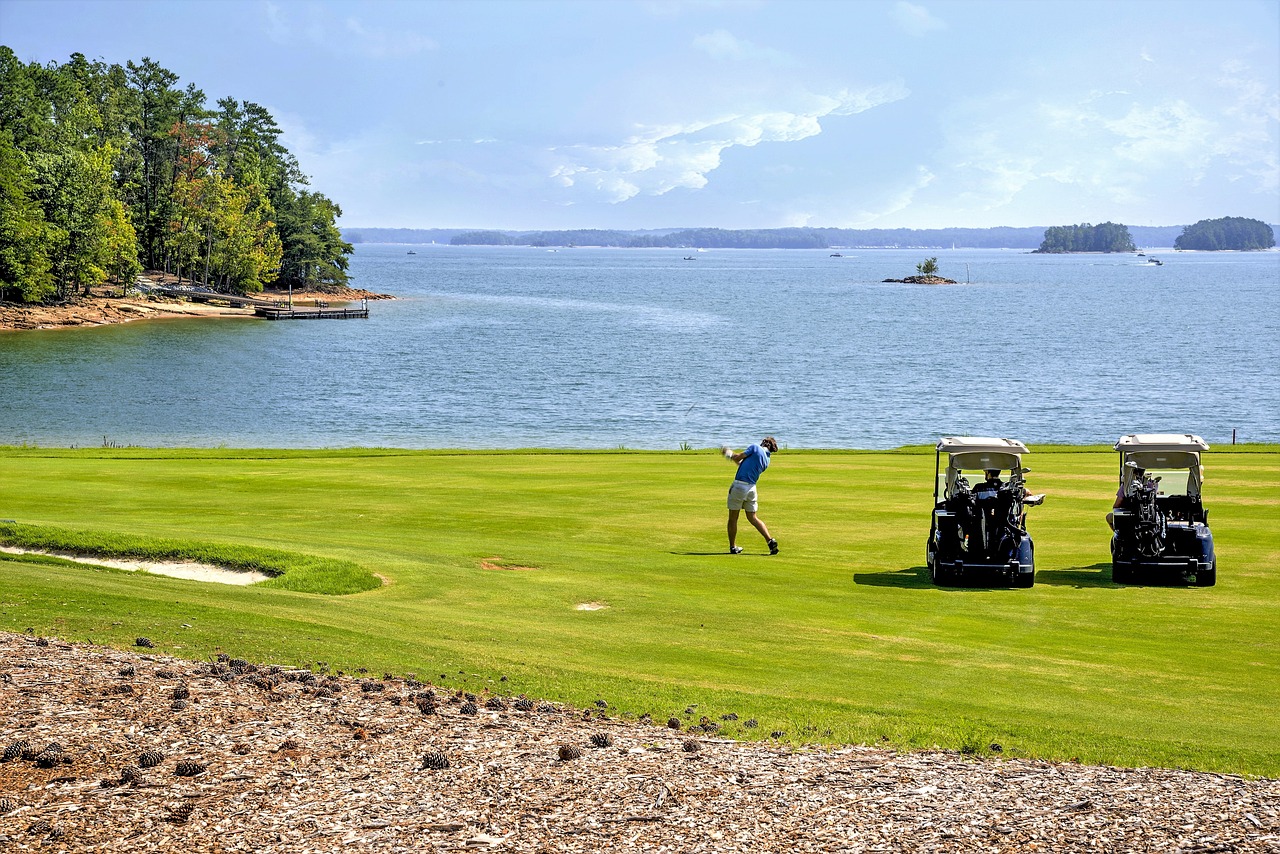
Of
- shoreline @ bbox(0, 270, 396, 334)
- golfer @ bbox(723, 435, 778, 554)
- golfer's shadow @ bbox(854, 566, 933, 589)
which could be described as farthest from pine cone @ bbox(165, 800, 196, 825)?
shoreline @ bbox(0, 270, 396, 334)

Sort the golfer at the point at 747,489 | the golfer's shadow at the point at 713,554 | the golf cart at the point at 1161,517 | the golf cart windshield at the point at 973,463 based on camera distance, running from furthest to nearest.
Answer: the golfer at the point at 747,489 → the golfer's shadow at the point at 713,554 → the golf cart windshield at the point at 973,463 → the golf cart at the point at 1161,517

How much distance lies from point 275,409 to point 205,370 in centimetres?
2152

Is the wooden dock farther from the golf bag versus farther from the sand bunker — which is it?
the golf bag

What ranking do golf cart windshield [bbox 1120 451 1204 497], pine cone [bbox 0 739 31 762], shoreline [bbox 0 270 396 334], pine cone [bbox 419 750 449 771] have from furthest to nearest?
1. shoreline [bbox 0 270 396 334]
2. golf cart windshield [bbox 1120 451 1204 497]
3. pine cone [bbox 419 750 449 771]
4. pine cone [bbox 0 739 31 762]

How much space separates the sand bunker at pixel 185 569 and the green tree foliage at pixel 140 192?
338 feet

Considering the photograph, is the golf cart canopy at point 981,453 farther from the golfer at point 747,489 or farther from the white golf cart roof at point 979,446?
the golfer at point 747,489

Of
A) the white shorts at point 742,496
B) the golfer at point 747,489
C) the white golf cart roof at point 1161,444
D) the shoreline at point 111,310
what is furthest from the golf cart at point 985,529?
the shoreline at point 111,310

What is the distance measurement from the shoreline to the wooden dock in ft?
6.37

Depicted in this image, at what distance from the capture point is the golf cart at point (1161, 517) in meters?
18.4

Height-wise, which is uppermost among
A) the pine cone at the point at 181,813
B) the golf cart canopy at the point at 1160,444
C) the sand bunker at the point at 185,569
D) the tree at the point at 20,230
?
the tree at the point at 20,230

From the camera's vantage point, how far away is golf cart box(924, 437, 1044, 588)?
712 inches

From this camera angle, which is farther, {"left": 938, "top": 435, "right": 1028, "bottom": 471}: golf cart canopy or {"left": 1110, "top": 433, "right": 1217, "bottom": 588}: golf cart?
{"left": 938, "top": 435, "right": 1028, "bottom": 471}: golf cart canopy

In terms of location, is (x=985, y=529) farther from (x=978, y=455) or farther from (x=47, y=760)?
(x=47, y=760)

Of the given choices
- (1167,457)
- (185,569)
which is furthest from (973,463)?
(185,569)
